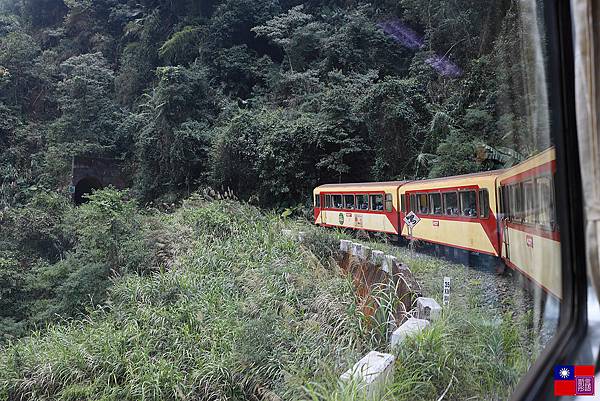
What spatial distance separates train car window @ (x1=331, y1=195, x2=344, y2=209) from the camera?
5.53 m

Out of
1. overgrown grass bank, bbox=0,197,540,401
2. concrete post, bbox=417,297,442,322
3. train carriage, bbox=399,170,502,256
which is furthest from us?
train carriage, bbox=399,170,502,256

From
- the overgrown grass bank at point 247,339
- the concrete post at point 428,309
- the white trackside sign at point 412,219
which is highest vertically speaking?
the white trackside sign at point 412,219

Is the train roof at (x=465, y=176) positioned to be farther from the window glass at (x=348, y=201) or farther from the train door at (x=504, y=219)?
Result: the window glass at (x=348, y=201)

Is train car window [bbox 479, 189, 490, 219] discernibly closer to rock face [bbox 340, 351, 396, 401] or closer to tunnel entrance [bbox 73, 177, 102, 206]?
rock face [bbox 340, 351, 396, 401]

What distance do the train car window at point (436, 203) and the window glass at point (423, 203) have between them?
0.29 ft

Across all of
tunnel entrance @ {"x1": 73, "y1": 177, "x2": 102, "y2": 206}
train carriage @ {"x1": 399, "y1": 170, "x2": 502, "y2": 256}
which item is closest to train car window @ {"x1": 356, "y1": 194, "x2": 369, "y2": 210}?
train carriage @ {"x1": 399, "y1": 170, "x2": 502, "y2": 256}

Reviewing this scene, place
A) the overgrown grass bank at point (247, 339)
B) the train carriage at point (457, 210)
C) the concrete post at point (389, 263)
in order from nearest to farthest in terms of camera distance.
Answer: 1. the overgrown grass bank at point (247, 339)
2. the train carriage at point (457, 210)
3. the concrete post at point (389, 263)

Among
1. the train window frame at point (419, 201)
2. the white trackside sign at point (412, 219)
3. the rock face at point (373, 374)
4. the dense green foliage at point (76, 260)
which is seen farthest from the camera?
the dense green foliage at point (76, 260)

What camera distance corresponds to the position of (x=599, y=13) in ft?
2.68

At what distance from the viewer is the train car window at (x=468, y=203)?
11.8 feet

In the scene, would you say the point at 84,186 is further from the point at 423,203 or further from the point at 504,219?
the point at 504,219

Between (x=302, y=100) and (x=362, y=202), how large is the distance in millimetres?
1513

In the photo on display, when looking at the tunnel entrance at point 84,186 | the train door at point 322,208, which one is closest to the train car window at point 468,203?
the train door at point 322,208

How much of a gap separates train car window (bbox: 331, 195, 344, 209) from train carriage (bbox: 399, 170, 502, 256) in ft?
2.64
